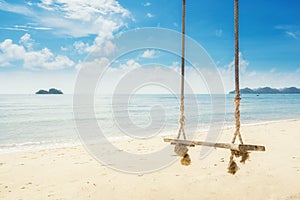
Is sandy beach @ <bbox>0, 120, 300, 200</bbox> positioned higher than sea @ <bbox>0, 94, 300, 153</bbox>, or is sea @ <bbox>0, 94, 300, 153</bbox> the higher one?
sea @ <bbox>0, 94, 300, 153</bbox>

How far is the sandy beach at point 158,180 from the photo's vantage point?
5520 millimetres

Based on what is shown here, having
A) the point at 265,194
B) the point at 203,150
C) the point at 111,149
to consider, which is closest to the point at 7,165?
the point at 111,149

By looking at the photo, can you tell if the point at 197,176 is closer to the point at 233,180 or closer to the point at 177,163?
the point at 233,180

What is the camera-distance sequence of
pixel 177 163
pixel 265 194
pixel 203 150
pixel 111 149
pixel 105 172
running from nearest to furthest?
pixel 265 194 < pixel 105 172 < pixel 177 163 < pixel 203 150 < pixel 111 149

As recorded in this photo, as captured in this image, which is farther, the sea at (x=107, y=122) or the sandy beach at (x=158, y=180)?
the sea at (x=107, y=122)

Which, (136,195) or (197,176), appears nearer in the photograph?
(136,195)

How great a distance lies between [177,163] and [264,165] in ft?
7.63

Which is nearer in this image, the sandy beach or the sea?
the sandy beach

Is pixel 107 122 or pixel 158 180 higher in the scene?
pixel 107 122

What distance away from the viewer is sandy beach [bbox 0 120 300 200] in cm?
552

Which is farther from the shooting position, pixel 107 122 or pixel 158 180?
pixel 107 122

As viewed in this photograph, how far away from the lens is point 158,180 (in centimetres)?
637

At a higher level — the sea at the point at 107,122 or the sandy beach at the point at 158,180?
the sea at the point at 107,122

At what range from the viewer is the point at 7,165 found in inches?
323
